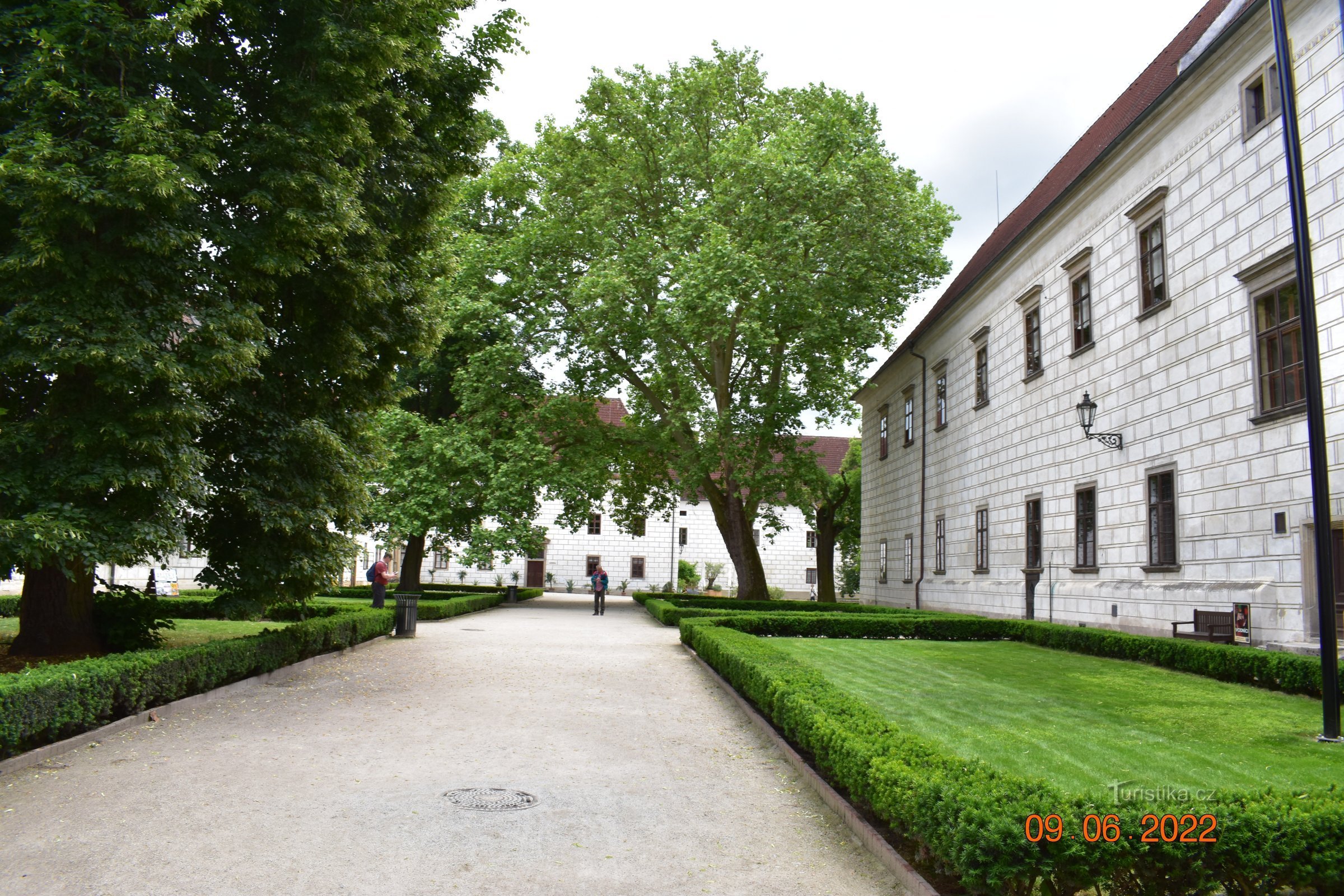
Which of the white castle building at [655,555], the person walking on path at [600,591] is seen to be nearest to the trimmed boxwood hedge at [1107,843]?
the person walking on path at [600,591]

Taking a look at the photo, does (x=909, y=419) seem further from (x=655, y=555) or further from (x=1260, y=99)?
(x=655, y=555)

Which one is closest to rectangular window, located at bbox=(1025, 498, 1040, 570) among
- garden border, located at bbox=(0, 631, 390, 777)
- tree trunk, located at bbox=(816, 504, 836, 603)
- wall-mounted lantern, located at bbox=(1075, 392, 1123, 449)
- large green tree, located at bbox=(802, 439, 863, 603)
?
wall-mounted lantern, located at bbox=(1075, 392, 1123, 449)

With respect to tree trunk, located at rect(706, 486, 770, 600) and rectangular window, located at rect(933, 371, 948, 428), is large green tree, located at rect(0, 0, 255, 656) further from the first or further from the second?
rectangular window, located at rect(933, 371, 948, 428)

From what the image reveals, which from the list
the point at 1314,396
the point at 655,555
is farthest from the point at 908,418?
the point at 655,555

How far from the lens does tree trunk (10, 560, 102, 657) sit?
40.2ft

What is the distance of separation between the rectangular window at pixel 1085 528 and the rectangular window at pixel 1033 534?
207 cm

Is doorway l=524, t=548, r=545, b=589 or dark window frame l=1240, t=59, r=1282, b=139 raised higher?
dark window frame l=1240, t=59, r=1282, b=139

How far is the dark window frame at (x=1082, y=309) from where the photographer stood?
65.6 feet

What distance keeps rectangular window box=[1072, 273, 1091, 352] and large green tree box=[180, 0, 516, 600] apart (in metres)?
12.7

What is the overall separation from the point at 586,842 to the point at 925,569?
86.4ft

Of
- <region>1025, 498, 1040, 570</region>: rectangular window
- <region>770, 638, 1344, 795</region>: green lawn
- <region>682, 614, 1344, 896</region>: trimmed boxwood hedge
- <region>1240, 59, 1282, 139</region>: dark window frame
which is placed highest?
<region>1240, 59, 1282, 139</region>: dark window frame

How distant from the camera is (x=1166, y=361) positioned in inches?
659

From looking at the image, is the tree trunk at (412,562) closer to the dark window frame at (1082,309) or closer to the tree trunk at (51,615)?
the tree trunk at (51,615)
